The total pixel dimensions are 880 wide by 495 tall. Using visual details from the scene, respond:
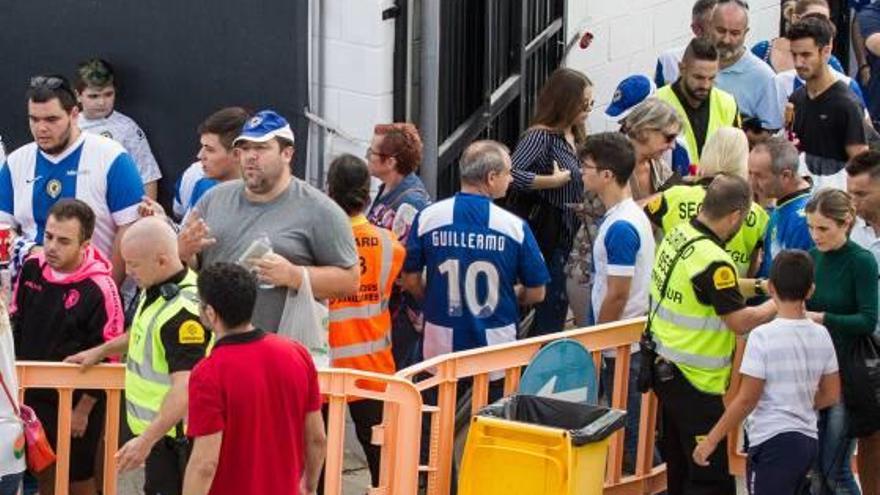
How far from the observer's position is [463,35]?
464 inches

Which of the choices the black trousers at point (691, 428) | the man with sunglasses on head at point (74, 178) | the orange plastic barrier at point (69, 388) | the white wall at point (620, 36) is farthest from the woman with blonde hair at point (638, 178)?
the orange plastic barrier at point (69, 388)

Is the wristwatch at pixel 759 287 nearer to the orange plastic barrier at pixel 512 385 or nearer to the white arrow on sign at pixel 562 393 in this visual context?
the orange plastic barrier at pixel 512 385

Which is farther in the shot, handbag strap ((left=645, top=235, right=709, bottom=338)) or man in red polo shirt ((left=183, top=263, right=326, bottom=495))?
handbag strap ((left=645, top=235, right=709, bottom=338))

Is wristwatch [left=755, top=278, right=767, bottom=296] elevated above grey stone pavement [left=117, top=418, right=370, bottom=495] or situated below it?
above

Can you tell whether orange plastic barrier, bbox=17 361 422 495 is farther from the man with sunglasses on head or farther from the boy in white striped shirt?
the boy in white striped shirt

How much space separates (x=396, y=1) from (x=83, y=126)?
1883 millimetres

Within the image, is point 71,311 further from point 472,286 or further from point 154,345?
point 472,286

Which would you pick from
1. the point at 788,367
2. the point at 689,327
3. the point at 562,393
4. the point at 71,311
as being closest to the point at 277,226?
the point at 71,311

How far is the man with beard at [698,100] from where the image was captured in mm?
11188

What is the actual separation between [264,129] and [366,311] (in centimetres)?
107

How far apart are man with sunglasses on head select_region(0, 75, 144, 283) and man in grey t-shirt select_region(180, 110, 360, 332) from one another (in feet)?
3.41

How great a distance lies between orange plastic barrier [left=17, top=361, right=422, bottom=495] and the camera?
8.34 m

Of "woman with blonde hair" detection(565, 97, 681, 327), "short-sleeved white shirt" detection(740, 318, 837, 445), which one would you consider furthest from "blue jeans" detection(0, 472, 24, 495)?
"woman with blonde hair" detection(565, 97, 681, 327)

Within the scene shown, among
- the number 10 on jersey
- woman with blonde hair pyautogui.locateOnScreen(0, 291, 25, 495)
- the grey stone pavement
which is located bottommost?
the grey stone pavement
